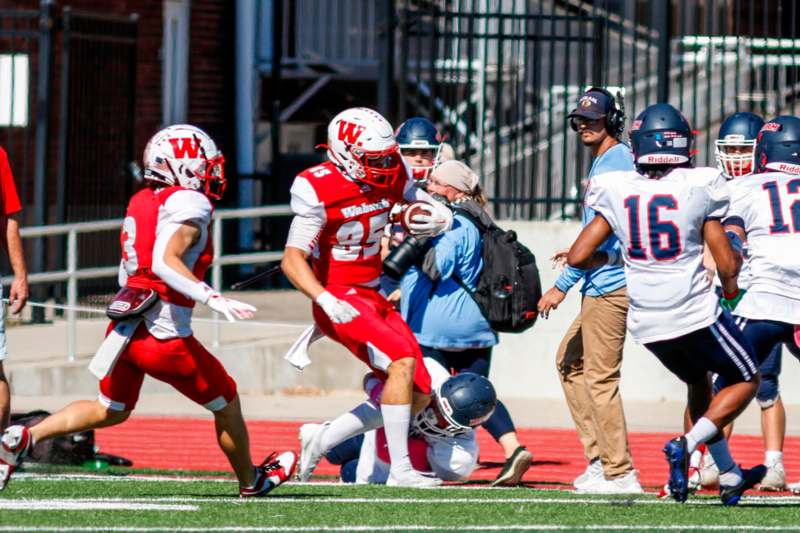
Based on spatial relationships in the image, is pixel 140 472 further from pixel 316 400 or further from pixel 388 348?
pixel 316 400

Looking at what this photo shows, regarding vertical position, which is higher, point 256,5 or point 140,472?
point 256,5

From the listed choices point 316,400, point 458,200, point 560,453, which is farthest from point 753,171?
point 316,400

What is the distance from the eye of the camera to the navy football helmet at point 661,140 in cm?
796

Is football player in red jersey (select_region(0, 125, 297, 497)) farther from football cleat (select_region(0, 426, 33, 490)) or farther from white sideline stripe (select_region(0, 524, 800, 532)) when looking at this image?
white sideline stripe (select_region(0, 524, 800, 532))

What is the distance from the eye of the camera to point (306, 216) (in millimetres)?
8648

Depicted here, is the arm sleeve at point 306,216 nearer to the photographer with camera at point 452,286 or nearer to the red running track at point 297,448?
the photographer with camera at point 452,286

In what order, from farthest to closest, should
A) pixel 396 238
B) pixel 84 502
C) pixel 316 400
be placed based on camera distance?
pixel 316 400 < pixel 396 238 < pixel 84 502

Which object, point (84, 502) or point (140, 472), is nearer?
point (84, 502)

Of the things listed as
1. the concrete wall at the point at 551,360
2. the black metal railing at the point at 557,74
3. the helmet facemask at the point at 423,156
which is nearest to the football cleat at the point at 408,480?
the helmet facemask at the point at 423,156

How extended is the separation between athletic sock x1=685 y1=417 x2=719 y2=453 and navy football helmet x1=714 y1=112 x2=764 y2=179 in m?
2.13

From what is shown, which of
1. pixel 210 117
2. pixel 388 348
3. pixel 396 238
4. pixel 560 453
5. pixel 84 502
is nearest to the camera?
pixel 84 502

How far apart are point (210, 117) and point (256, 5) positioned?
1301 mm

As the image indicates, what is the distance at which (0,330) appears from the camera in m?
8.95

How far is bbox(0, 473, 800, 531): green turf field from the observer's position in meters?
6.98
